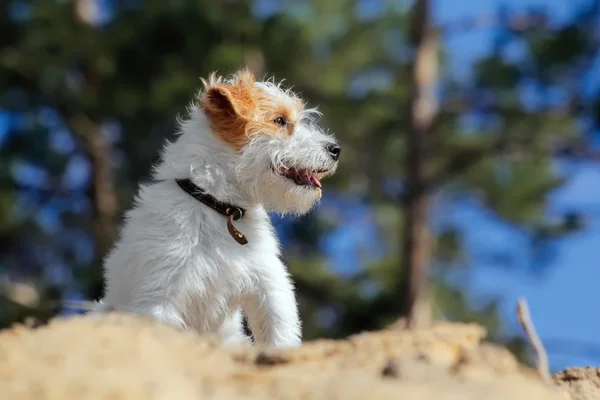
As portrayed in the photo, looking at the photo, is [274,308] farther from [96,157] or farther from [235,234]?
[96,157]

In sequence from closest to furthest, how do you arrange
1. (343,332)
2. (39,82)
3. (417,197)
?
(417,197), (343,332), (39,82)

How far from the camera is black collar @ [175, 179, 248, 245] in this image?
20.2ft

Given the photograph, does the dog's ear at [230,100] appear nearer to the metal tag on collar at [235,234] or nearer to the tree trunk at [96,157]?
the metal tag on collar at [235,234]

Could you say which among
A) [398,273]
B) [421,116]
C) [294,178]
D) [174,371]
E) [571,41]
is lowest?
[174,371]

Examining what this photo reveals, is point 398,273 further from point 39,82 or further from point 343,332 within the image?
point 39,82

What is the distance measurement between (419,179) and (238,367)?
17.6 m

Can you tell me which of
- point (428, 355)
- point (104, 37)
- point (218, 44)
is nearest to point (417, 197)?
point (218, 44)

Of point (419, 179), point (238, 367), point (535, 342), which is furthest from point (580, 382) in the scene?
point (419, 179)

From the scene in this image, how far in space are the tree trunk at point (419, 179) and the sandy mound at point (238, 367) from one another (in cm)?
1612

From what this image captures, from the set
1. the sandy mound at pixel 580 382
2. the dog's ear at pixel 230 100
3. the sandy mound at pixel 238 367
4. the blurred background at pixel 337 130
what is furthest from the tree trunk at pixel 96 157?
the sandy mound at pixel 238 367

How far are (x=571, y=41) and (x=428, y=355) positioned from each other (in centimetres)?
1834

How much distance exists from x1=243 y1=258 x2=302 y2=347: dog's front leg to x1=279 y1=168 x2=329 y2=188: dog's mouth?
62cm

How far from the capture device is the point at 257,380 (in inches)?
155

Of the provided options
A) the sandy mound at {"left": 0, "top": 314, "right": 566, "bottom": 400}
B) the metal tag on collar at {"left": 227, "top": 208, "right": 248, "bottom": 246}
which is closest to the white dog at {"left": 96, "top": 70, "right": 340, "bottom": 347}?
the metal tag on collar at {"left": 227, "top": 208, "right": 248, "bottom": 246}
